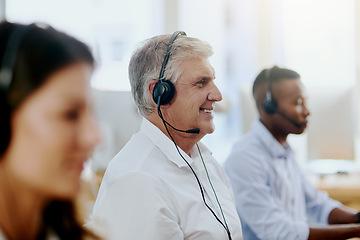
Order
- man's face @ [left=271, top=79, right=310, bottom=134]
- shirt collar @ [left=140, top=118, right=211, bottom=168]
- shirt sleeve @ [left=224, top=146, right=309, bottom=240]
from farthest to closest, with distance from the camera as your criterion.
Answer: man's face @ [left=271, top=79, right=310, bottom=134]
shirt sleeve @ [left=224, top=146, right=309, bottom=240]
shirt collar @ [left=140, top=118, right=211, bottom=168]

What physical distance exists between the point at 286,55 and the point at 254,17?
37cm

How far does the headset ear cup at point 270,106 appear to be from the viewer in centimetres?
204

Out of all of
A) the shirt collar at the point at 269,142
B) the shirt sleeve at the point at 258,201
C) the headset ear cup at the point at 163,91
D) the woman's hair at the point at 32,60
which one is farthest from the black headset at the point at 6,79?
the shirt collar at the point at 269,142

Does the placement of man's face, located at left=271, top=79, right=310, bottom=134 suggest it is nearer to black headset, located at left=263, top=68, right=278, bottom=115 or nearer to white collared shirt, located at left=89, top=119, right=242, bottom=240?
black headset, located at left=263, top=68, right=278, bottom=115

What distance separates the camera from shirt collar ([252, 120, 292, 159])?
1943mm

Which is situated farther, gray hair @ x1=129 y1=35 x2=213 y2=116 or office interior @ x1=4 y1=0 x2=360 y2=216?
office interior @ x1=4 y1=0 x2=360 y2=216

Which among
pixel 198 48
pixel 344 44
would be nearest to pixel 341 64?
pixel 344 44

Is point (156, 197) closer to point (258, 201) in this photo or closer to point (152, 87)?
point (152, 87)

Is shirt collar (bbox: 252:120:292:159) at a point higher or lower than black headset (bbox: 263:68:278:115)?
lower

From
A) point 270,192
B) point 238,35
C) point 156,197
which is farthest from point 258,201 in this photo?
point 238,35

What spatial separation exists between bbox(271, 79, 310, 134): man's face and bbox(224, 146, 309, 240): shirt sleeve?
0.24 meters

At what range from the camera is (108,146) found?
2545mm

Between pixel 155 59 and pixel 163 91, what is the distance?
0.33ft

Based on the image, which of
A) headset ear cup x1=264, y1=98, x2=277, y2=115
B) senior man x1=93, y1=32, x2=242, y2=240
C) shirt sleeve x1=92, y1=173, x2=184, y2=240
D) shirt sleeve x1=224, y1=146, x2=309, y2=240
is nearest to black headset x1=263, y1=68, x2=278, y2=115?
headset ear cup x1=264, y1=98, x2=277, y2=115
